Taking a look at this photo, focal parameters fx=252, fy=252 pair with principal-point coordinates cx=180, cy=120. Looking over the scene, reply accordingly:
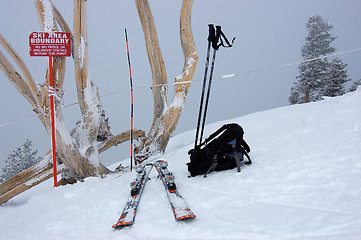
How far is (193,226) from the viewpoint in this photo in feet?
7.40

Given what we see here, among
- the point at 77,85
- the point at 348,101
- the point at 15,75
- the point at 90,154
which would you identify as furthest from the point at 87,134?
the point at 348,101

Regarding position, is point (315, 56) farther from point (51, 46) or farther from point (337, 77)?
point (51, 46)

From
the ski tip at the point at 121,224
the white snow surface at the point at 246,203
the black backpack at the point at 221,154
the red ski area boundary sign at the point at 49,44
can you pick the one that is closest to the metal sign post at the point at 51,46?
the red ski area boundary sign at the point at 49,44

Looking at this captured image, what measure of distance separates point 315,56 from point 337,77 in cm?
199

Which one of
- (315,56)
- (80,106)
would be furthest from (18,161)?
(315,56)

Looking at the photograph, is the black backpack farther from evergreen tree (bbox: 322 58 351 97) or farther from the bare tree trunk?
evergreen tree (bbox: 322 58 351 97)

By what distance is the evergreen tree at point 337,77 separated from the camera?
622 inches

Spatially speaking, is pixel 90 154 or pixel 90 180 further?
pixel 90 154

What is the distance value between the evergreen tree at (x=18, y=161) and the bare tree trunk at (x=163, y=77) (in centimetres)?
1357

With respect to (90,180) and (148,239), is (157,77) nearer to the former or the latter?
(90,180)

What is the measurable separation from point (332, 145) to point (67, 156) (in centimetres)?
456

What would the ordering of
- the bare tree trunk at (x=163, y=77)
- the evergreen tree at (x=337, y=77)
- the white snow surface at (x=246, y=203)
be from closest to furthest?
the white snow surface at (x=246, y=203), the bare tree trunk at (x=163, y=77), the evergreen tree at (x=337, y=77)

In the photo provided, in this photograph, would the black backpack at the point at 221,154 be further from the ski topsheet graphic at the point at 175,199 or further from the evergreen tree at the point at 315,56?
the evergreen tree at the point at 315,56

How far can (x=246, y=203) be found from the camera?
2.63 m
